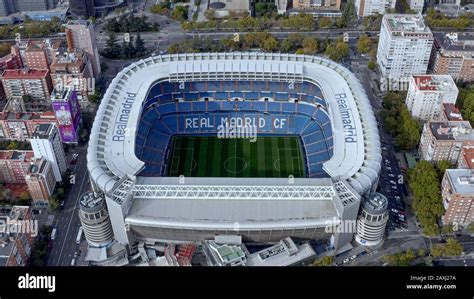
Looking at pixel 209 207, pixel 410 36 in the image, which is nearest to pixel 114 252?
pixel 209 207

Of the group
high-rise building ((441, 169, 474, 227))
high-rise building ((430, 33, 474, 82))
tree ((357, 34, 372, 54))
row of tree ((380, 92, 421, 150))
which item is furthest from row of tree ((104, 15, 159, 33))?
high-rise building ((441, 169, 474, 227))

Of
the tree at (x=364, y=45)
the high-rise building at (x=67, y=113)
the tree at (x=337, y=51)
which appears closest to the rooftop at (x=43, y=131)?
the high-rise building at (x=67, y=113)

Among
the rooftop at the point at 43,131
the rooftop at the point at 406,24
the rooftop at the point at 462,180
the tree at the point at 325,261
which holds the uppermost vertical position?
the rooftop at the point at 406,24

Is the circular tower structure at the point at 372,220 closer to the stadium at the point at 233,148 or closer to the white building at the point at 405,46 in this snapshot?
the stadium at the point at 233,148

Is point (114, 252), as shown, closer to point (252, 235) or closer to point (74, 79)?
point (252, 235)

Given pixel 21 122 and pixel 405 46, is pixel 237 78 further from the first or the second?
pixel 21 122

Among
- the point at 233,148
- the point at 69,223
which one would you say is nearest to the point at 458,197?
the point at 233,148
